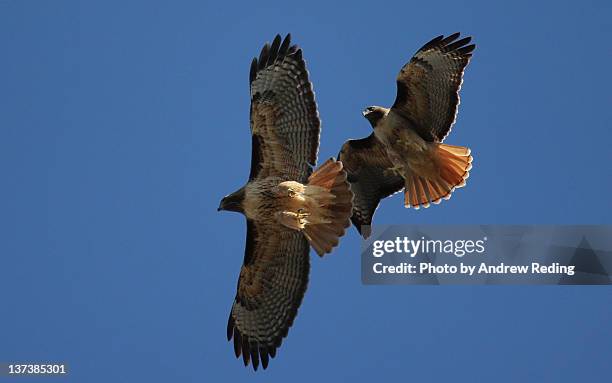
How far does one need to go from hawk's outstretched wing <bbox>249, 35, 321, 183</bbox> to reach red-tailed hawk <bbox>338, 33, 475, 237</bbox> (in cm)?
142

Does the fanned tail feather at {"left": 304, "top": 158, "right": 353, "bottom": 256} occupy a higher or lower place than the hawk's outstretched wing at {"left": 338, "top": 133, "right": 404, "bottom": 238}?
lower

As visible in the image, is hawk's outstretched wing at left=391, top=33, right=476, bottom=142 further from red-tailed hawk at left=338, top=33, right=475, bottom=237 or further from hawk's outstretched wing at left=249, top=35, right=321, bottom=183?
hawk's outstretched wing at left=249, top=35, right=321, bottom=183

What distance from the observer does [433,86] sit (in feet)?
54.3

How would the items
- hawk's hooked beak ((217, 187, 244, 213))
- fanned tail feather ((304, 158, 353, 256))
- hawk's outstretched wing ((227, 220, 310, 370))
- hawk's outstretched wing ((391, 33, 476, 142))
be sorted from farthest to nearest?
hawk's outstretched wing ((391, 33, 476, 142)) → hawk's outstretched wing ((227, 220, 310, 370)) → hawk's hooked beak ((217, 187, 244, 213)) → fanned tail feather ((304, 158, 353, 256))

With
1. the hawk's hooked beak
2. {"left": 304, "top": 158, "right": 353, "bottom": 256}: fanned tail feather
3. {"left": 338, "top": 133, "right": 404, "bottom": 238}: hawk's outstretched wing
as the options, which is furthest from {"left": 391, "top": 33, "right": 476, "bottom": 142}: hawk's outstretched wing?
the hawk's hooked beak

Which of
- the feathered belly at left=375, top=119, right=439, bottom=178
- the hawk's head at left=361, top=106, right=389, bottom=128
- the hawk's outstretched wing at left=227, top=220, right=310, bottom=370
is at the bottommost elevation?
the hawk's outstretched wing at left=227, top=220, right=310, bottom=370

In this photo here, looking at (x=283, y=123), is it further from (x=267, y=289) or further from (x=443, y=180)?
(x=443, y=180)

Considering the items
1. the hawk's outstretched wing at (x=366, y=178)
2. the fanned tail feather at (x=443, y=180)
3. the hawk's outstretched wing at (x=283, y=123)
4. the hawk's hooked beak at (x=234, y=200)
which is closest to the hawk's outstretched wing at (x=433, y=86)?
the fanned tail feather at (x=443, y=180)

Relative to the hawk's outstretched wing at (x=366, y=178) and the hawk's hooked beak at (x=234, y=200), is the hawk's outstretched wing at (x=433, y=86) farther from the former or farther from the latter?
the hawk's hooked beak at (x=234, y=200)

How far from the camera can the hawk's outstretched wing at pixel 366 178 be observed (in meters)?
17.2

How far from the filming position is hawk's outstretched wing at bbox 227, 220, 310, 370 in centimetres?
1564

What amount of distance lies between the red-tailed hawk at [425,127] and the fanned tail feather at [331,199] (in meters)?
1.74

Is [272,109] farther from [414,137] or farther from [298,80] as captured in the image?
[414,137]

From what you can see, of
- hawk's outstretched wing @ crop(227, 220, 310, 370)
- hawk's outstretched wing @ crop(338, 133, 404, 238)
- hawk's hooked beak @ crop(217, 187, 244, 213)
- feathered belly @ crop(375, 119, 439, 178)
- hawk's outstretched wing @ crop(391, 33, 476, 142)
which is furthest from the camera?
hawk's outstretched wing @ crop(338, 133, 404, 238)
